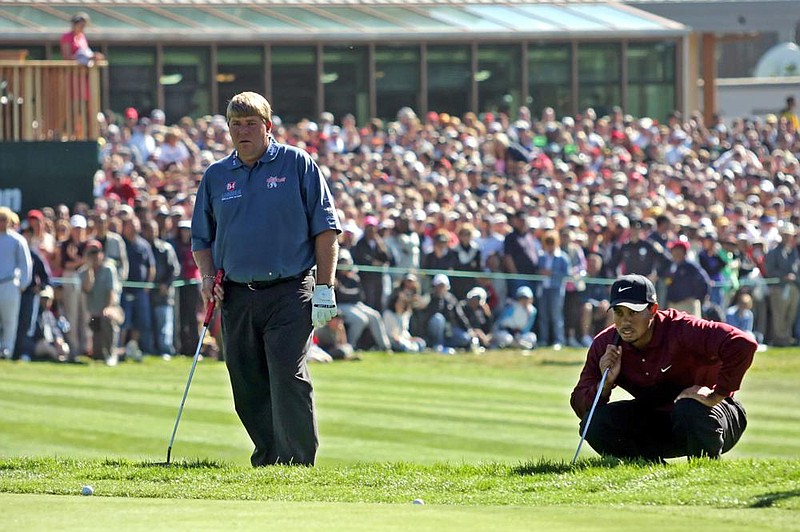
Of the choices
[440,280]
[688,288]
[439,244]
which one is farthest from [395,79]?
[688,288]

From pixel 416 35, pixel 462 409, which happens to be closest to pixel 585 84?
pixel 416 35

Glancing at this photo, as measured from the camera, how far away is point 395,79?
39000 mm

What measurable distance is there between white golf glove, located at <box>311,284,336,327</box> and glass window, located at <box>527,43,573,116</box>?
104 ft

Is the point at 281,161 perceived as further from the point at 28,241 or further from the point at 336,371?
the point at 28,241


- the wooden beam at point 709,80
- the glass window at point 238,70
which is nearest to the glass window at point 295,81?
the glass window at point 238,70

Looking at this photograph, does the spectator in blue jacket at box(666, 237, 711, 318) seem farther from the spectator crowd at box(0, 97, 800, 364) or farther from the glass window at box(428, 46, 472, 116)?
the glass window at box(428, 46, 472, 116)

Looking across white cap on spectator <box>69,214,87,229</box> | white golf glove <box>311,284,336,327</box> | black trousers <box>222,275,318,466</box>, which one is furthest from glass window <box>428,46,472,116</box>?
white golf glove <box>311,284,336,327</box>

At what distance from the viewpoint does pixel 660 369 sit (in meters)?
8.79

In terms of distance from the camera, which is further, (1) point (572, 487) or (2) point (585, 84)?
(2) point (585, 84)

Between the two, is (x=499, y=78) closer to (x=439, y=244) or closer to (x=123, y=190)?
(x=123, y=190)

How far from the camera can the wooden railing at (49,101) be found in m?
24.5

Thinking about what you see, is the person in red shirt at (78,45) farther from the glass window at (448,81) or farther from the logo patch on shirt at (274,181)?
the logo patch on shirt at (274,181)

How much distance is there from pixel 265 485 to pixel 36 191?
17274mm

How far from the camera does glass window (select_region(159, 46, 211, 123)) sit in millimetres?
36656
